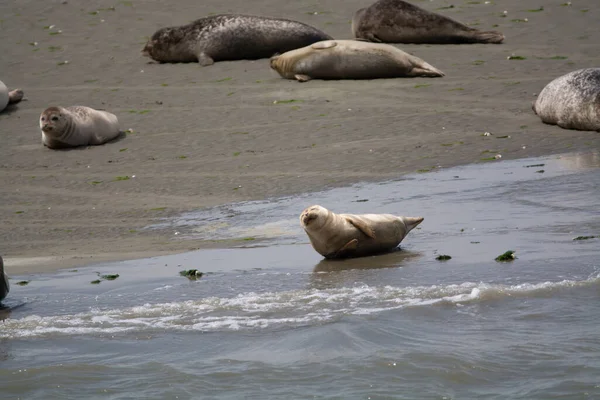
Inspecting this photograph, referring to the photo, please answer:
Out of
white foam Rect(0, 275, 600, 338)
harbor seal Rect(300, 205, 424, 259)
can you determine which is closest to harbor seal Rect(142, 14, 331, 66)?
harbor seal Rect(300, 205, 424, 259)

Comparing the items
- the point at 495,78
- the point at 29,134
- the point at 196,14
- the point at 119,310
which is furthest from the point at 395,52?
the point at 119,310

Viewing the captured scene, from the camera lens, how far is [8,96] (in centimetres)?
1350

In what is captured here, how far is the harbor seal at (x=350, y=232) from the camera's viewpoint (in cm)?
607

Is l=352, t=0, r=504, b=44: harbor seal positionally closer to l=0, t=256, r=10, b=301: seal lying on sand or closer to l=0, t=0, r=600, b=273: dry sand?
l=0, t=0, r=600, b=273: dry sand

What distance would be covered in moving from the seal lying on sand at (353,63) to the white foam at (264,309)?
27.4 ft

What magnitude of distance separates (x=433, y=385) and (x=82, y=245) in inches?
166

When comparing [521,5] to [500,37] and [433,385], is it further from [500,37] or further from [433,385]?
[433,385]

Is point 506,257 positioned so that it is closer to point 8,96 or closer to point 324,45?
point 324,45

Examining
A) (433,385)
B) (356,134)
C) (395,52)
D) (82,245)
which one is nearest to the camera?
(433,385)

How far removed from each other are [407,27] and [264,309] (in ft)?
36.6

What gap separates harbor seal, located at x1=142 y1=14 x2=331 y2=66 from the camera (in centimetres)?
1548

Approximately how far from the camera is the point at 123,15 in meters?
18.7

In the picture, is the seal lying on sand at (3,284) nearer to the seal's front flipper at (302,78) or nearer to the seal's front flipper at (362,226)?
the seal's front flipper at (362,226)

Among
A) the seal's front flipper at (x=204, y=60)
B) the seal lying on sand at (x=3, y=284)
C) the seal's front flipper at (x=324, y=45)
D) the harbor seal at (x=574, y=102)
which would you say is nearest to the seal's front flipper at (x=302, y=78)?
the seal's front flipper at (x=324, y=45)
